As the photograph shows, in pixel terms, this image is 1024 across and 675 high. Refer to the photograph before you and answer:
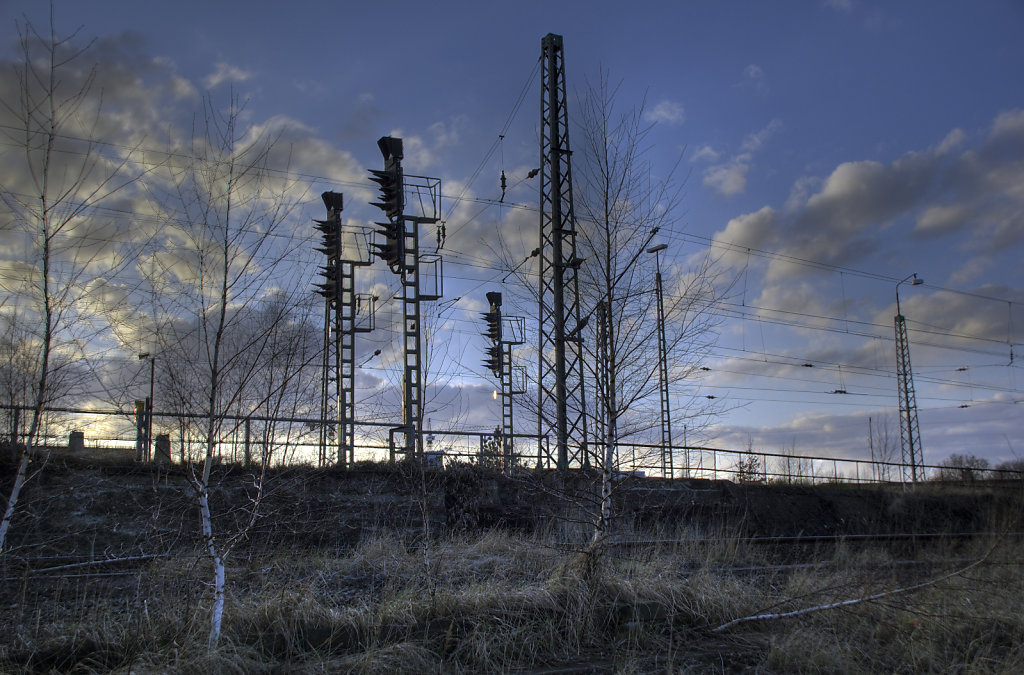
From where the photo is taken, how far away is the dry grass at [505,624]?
5.68 metres

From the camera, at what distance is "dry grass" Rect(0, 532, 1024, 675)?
568cm

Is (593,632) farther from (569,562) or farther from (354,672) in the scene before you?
(354,672)

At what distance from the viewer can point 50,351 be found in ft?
19.4

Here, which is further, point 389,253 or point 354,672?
point 389,253

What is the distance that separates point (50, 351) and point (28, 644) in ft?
7.90

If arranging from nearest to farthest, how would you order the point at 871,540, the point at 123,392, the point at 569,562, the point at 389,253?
1. the point at 123,392
2. the point at 569,562
3. the point at 871,540
4. the point at 389,253

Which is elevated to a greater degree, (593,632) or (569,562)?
(569,562)

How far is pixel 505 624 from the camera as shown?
6.52 m

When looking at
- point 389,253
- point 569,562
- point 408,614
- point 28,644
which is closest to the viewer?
point 28,644

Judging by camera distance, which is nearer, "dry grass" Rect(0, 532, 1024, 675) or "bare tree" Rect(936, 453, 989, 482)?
"dry grass" Rect(0, 532, 1024, 675)

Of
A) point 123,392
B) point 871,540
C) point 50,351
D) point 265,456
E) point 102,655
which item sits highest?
point 50,351

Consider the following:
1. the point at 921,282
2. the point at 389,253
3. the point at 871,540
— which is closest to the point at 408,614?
the point at 389,253

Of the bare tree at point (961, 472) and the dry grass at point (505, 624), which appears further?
the bare tree at point (961, 472)

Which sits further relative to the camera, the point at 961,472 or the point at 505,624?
the point at 961,472
